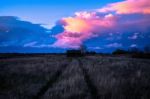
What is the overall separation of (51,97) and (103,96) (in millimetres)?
2423

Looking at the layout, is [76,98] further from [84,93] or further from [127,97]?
[127,97]

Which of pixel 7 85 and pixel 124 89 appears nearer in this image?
pixel 124 89

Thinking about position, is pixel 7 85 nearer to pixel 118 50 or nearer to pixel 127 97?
pixel 127 97

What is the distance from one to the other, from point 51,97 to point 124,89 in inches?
167

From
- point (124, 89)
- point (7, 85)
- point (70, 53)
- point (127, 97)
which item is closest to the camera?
point (127, 97)

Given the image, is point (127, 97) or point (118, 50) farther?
point (118, 50)

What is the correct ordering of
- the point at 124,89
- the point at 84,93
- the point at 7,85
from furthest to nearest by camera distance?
the point at 7,85 < the point at 124,89 < the point at 84,93

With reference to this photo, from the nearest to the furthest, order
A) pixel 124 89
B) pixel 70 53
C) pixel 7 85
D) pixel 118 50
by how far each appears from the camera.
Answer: pixel 124 89 < pixel 7 85 < pixel 70 53 < pixel 118 50

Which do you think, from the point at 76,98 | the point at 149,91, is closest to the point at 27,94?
the point at 76,98

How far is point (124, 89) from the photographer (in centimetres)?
1480

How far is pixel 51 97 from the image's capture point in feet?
42.0

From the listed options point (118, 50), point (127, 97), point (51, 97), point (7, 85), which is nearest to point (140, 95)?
point (127, 97)

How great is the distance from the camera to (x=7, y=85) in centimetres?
1834

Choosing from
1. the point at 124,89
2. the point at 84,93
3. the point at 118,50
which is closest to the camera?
the point at 84,93
